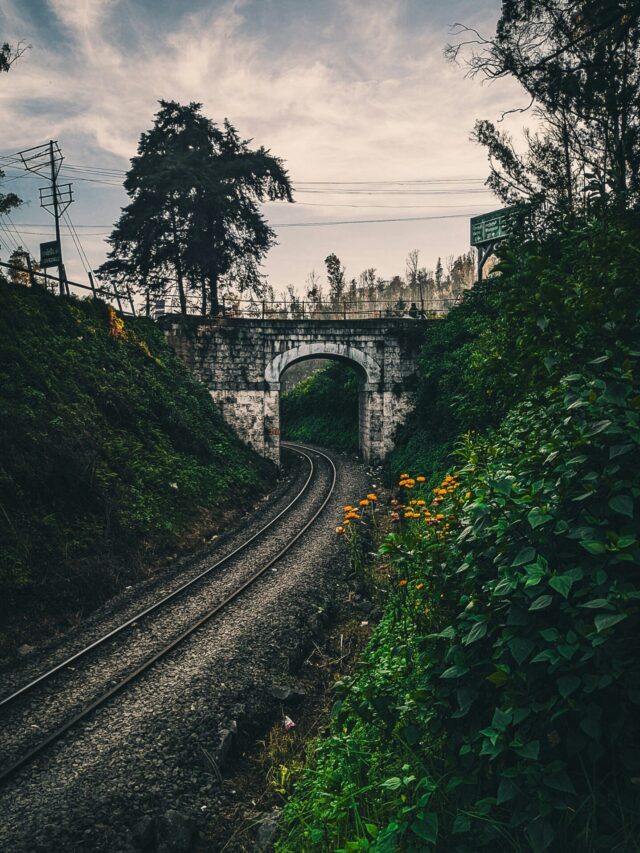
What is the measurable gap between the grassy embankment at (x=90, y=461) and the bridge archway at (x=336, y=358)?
293cm

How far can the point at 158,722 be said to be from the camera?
589cm

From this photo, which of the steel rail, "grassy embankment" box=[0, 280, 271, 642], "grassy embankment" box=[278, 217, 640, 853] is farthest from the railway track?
"grassy embankment" box=[278, 217, 640, 853]

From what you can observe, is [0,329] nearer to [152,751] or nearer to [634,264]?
[152,751]

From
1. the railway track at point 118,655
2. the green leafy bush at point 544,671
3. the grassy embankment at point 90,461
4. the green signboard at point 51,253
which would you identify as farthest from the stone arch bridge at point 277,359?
the green leafy bush at point 544,671

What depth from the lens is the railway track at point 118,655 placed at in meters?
5.86

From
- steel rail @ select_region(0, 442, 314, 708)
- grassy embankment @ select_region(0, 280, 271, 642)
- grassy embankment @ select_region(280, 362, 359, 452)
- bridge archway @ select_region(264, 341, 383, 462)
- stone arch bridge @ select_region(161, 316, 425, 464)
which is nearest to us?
steel rail @ select_region(0, 442, 314, 708)

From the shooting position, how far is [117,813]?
465 cm

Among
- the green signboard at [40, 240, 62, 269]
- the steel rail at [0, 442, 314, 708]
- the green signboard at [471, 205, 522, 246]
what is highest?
the green signboard at [471, 205, 522, 246]

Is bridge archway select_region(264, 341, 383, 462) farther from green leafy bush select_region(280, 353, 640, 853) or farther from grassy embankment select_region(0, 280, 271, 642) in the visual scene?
green leafy bush select_region(280, 353, 640, 853)

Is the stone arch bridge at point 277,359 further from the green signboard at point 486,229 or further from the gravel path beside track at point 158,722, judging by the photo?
the gravel path beside track at point 158,722

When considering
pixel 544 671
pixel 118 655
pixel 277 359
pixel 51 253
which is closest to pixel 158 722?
pixel 118 655

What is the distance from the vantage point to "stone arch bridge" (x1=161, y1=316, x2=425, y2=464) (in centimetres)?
2142

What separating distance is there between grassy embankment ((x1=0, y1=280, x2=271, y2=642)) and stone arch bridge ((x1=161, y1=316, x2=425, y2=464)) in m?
2.09

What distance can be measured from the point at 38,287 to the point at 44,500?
29.8 ft
